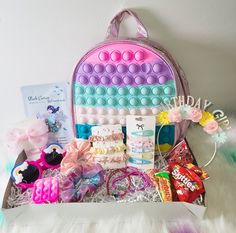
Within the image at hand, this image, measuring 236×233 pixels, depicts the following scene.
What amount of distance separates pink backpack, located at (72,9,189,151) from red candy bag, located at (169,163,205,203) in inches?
3.8

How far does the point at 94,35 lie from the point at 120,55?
10 cm

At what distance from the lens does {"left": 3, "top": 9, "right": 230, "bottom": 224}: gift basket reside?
1.75ft

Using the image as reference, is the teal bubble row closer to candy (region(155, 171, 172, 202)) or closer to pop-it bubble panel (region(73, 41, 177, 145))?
pop-it bubble panel (region(73, 41, 177, 145))

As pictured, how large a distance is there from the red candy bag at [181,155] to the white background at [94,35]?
0.16 metres

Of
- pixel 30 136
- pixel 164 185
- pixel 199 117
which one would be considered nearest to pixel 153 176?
pixel 164 185

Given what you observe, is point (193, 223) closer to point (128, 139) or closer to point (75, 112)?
point (128, 139)

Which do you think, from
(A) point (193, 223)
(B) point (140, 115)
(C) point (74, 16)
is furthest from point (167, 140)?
(C) point (74, 16)

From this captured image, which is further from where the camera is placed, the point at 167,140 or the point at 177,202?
the point at 167,140

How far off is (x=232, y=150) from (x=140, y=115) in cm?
21

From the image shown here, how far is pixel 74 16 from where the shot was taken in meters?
0.60

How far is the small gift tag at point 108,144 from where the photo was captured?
594 millimetres

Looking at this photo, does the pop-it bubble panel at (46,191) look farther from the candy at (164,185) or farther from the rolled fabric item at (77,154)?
the candy at (164,185)

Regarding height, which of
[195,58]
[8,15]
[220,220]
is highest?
[8,15]

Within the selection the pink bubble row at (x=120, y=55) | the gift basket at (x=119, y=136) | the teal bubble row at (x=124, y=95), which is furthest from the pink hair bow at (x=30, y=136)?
the pink bubble row at (x=120, y=55)
